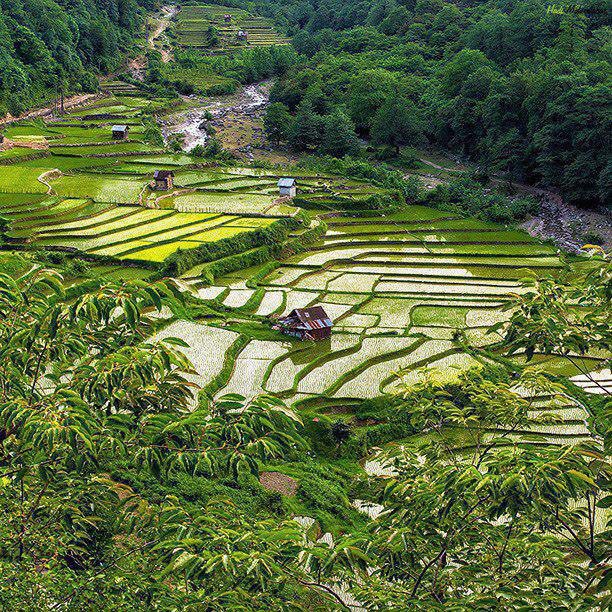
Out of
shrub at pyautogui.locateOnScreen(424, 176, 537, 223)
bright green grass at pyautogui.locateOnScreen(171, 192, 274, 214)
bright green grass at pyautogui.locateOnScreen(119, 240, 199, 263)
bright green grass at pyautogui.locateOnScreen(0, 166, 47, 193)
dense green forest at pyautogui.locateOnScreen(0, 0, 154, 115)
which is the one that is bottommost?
shrub at pyautogui.locateOnScreen(424, 176, 537, 223)

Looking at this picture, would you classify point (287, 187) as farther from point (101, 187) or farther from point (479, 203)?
point (479, 203)

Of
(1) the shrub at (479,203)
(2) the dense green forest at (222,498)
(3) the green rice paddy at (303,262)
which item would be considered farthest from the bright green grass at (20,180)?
(2) the dense green forest at (222,498)

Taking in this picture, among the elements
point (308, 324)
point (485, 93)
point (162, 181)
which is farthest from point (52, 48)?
point (308, 324)

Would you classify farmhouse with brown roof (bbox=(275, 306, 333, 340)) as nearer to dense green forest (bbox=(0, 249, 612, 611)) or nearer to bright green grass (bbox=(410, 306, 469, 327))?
bright green grass (bbox=(410, 306, 469, 327))

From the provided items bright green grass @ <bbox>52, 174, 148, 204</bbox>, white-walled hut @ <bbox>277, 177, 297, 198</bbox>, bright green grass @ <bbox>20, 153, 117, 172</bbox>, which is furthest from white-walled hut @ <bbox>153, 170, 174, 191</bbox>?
bright green grass @ <bbox>20, 153, 117, 172</bbox>

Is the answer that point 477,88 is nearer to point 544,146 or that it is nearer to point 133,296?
point 544,146

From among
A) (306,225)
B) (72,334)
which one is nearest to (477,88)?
(306,225)
